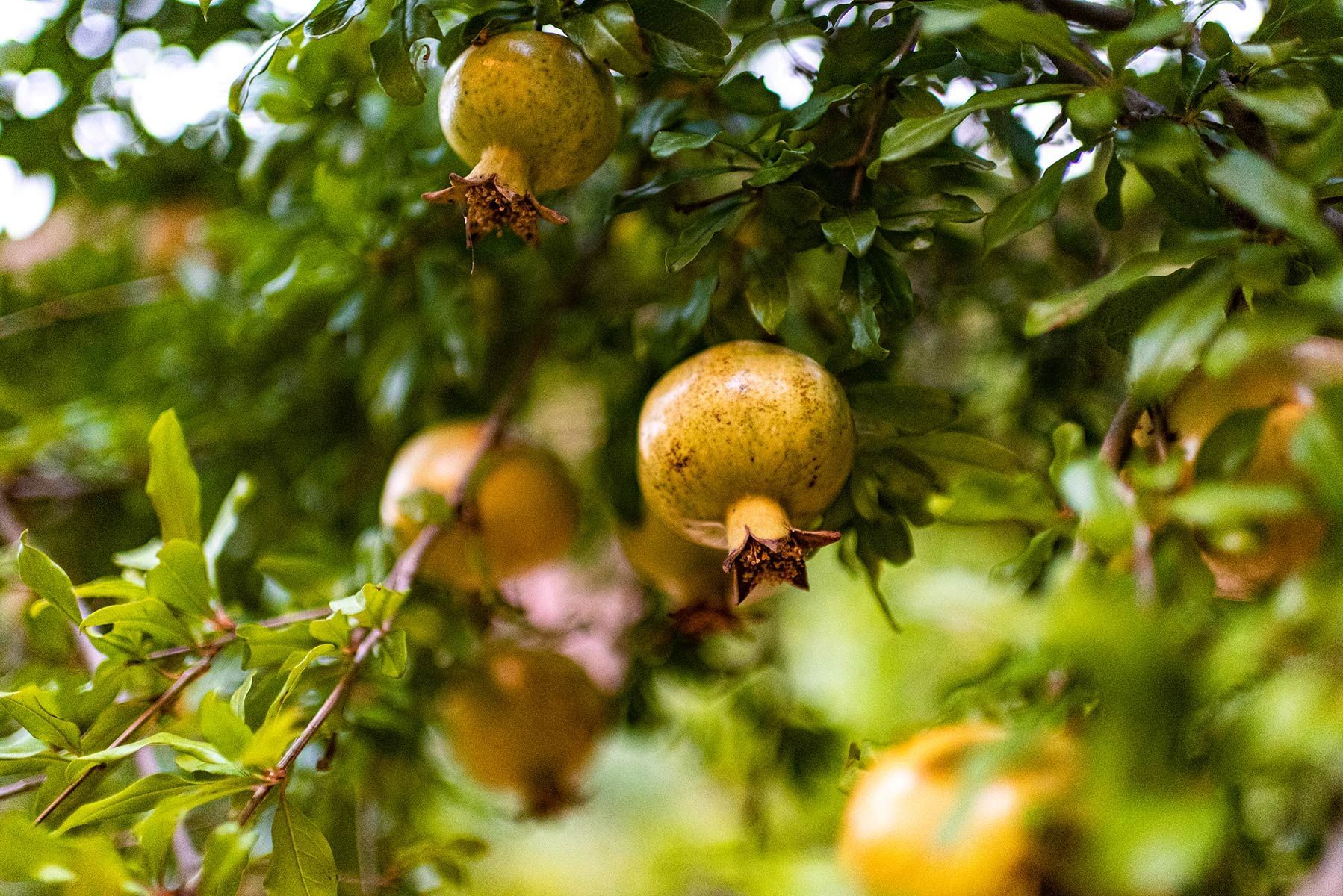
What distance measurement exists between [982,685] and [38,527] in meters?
1.00

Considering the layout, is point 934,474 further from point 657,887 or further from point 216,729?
point 657,887

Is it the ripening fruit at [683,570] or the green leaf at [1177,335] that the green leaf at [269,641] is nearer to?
the ripening fruit at [683,570]

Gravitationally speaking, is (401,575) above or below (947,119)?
below

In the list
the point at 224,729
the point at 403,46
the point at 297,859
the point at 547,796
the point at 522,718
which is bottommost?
the point at 547,796

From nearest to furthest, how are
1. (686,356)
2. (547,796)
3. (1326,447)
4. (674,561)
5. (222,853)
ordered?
(1326,447) < (222,853) < (686,356) < (674,561) < (547,796)

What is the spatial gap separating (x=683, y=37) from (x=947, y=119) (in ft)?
0.51

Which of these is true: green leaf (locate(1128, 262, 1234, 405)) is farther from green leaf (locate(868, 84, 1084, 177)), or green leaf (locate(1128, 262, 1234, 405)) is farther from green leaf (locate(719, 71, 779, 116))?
green leaf (locate(719, 71, 779, 116))

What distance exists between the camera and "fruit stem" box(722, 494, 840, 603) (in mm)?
514

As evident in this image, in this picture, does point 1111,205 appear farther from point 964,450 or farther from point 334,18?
point 334,18

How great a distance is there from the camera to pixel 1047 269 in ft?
2.79

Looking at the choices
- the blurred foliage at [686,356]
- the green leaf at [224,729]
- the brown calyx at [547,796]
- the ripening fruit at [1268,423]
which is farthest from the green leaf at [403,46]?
the brown calyx at [547,796]

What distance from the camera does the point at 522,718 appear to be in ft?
2.63

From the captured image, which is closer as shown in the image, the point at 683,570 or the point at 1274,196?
the point at 1274,196

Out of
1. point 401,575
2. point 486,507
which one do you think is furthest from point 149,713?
point 486,507
